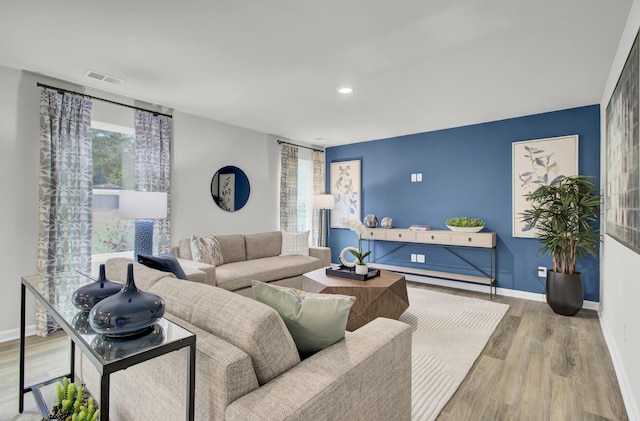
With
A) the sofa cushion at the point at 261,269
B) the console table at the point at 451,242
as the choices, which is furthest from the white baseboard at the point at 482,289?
the sofa cushion at the point at 261,269

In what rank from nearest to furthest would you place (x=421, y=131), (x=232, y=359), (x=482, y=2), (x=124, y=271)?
1. (x=232, y=359)
2. (x=482, y=2)
3. (x=124, y=271)
4. (x=421, y=131)

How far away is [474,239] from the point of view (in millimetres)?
4355

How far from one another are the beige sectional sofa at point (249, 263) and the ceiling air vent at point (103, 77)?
182 cm

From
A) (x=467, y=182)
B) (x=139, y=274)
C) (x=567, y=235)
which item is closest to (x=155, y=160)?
(x=139, y=274)

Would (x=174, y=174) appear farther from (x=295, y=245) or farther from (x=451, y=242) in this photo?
(x=451, y=242)

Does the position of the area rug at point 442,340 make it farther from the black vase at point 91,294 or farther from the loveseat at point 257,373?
the black vase at point 91,294

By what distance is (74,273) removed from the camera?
6.58 feet

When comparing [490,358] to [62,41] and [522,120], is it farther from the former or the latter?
[62,41]

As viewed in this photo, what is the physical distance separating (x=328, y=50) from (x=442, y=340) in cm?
266

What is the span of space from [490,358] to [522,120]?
3248mm

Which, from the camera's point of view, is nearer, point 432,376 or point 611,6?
point 611,6

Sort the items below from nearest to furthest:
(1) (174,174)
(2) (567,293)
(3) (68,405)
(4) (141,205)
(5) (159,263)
→ (3) (68,405) < (5) (159,263) < (4) (141,205) < (2) (567,293) < (1) (174,174)

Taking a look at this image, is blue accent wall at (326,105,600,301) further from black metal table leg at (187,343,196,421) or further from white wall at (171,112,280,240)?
black metal table leg at (187,343,196,421)

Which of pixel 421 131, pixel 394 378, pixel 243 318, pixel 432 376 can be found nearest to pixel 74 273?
pixel 243 318
